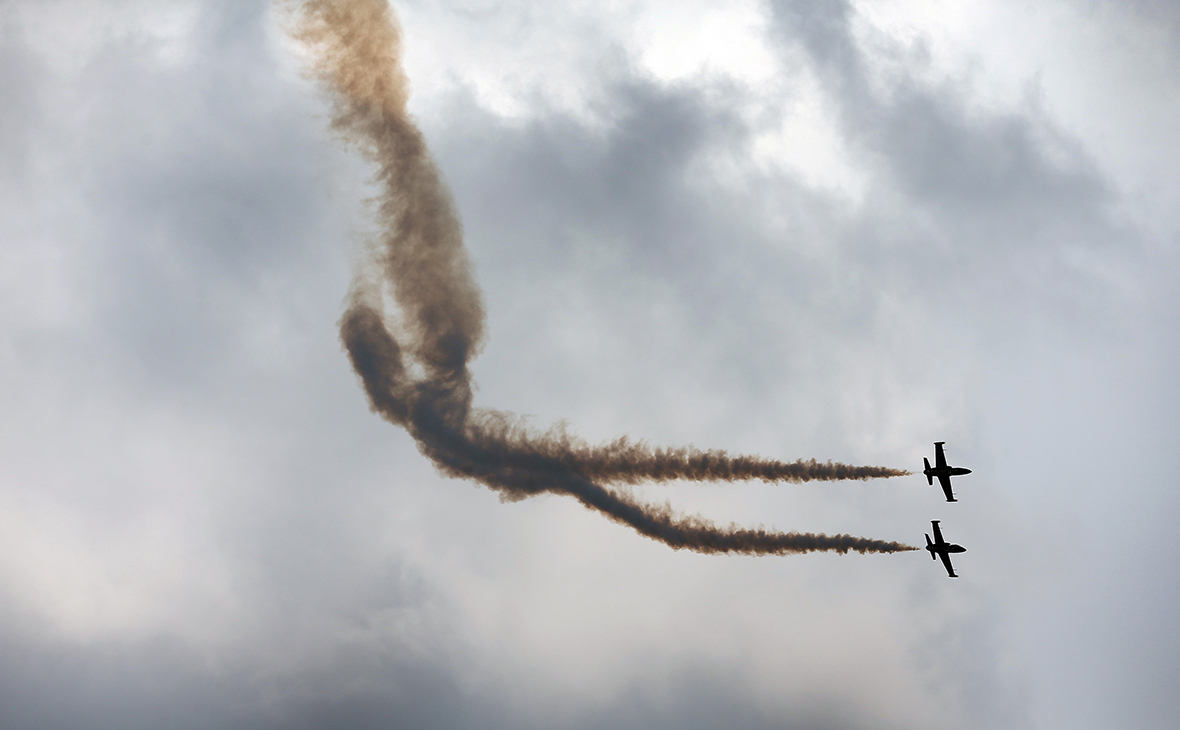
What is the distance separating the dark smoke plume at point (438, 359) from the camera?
63188 mm

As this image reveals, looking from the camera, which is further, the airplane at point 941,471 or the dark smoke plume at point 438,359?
the airplane at point 941,471

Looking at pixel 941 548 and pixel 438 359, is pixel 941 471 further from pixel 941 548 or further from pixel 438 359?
pixel 438 359

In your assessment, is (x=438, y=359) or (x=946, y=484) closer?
(x=438, y=359)

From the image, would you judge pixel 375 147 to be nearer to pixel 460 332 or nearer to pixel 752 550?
pixel 460 332

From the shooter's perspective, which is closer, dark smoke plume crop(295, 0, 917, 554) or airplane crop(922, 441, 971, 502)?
dark smoke plume crop(295, 0, 917, 554)

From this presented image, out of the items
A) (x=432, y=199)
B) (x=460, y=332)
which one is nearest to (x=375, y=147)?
(x=432, y=199)

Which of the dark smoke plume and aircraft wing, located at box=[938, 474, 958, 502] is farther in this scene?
aircraft wing, located at box=[938, 474, 958, 502]

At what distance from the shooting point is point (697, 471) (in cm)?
7525

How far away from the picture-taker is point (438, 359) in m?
69.5

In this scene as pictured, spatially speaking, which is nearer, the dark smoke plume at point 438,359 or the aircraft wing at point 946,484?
the dark smoke plume at point 438,359

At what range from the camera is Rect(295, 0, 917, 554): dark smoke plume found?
63188mm

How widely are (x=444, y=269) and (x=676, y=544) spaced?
107 feet

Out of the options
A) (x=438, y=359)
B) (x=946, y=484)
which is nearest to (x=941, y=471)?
(x=946, y=484)

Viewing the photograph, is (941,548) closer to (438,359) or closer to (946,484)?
(946,484)
